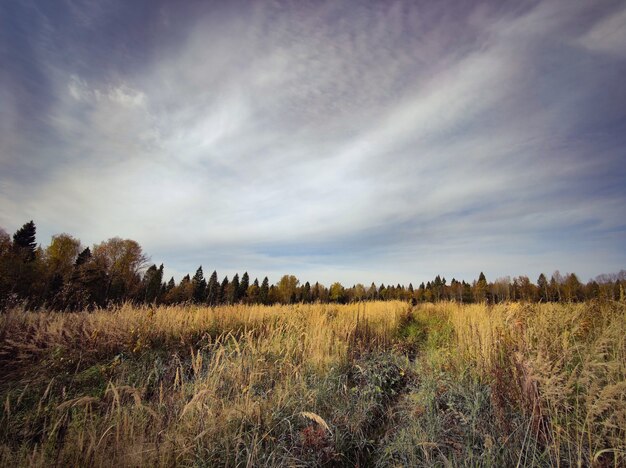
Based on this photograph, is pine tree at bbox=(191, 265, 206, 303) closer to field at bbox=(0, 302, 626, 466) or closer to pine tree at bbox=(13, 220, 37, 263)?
pine tree at bbox=(13, 220, 37, 263)

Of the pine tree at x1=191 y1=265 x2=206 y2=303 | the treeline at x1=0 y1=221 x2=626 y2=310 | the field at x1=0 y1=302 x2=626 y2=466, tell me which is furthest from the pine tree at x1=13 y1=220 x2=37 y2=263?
the field at x1=0 y1=302 x2=626 y2=466

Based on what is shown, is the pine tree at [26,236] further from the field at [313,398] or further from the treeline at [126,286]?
the field at [313,398]

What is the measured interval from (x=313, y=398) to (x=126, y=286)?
27.5 metres

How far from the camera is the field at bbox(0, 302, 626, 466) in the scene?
2100 mm

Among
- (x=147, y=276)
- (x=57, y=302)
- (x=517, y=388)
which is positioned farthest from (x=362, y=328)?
(x=147, y=276)

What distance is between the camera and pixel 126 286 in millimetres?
25156

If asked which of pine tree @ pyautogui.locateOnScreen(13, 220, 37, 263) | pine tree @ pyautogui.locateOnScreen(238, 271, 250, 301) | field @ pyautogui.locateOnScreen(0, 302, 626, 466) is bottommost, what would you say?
field @ pyautogui.locateOnScreen(0, 302, 626, 466)

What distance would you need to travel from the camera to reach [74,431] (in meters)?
2.40

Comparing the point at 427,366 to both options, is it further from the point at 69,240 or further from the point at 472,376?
the point at 69,240

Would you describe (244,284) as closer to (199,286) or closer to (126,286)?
(199,286)

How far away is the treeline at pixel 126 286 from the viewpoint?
8.04 m

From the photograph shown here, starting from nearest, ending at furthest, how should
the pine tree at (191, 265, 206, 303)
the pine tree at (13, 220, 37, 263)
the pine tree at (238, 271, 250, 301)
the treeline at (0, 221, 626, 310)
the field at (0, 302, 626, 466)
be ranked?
the field at (0, 302, 626, 466), the treeline at (0, 221, 626, 310), the pine tree at (13, 220, 37, 263), the pine tree at (191, 265, 206, 303), the pine tree at (238, 271, 250, 301)

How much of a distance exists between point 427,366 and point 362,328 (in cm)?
255

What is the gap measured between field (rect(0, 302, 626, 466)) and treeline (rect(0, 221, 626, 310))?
2139 millimetres
